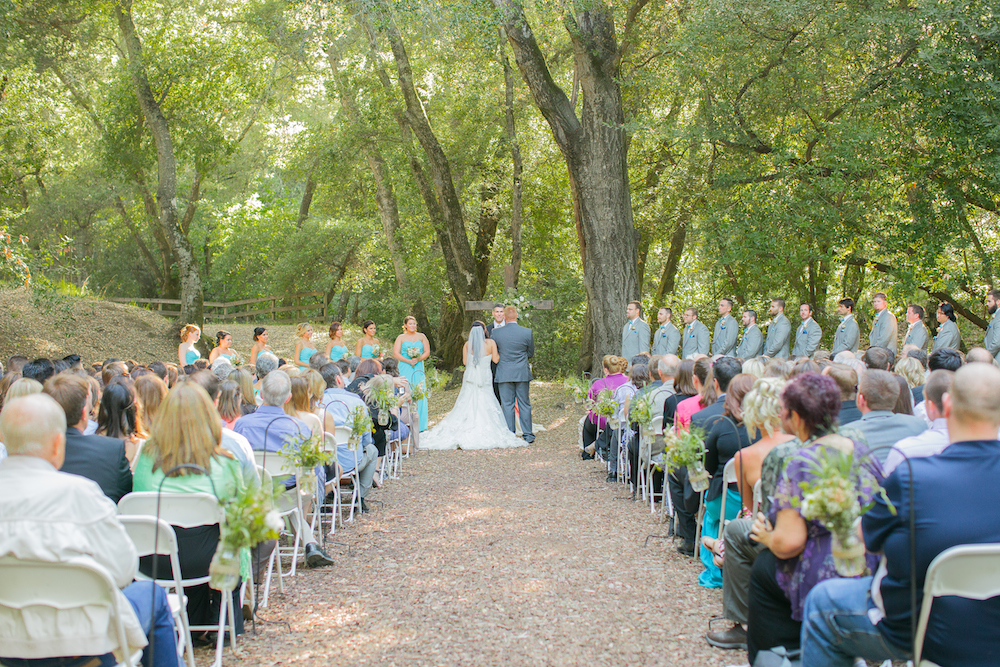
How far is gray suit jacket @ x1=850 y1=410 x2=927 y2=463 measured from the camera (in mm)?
3961

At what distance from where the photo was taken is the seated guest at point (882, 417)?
3979 mm

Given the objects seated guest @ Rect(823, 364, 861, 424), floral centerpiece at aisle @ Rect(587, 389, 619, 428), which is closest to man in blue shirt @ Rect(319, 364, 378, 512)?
floral centerpiece at aisle @ Rect(587, 389, 619, 428)

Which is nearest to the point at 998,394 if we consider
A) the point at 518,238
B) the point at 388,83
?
the point at 518,238

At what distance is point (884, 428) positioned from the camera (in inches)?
158

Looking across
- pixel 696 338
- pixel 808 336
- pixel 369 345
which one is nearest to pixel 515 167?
pixel 696 338

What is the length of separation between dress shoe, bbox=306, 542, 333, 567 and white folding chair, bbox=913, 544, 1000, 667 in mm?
3931

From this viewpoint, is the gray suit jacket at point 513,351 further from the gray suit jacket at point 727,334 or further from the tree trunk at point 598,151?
the gray suit jacket at point 727,334

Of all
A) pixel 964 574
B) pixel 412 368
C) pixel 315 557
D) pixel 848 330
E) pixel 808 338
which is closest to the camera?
pixel 964 574

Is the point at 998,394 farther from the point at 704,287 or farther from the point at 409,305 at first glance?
the point at 704,287

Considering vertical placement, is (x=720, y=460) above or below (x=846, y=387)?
below

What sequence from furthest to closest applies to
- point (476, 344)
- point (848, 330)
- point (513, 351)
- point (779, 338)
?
Result: point (779, 338)
point (848, 330)
point (476, 344)
point (513, 351)

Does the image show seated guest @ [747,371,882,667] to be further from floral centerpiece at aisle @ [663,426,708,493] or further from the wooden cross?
the wooden cross

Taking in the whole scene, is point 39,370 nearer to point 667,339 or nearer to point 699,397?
point 699,397

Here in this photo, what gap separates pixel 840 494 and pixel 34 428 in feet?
9.04
